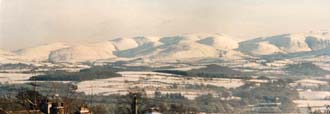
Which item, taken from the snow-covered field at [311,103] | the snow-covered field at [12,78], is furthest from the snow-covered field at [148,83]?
the snow-covered field at [311,103]

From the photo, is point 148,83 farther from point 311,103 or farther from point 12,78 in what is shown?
point 311,103

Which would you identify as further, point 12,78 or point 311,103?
point 12,78

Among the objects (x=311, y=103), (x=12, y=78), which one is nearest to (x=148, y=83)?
(x=12, y=78)

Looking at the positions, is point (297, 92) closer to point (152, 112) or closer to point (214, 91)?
point (214, 91)

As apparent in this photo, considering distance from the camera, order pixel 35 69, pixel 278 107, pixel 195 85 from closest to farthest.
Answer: pixel 278 107 → pixel 195 85 → pixel 35 69

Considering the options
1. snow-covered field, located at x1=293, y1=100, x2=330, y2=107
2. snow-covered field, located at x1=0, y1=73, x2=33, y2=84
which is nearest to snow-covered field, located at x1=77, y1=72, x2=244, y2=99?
snow-covered field, located at x1=0, y1=73, x2=33, y2=84

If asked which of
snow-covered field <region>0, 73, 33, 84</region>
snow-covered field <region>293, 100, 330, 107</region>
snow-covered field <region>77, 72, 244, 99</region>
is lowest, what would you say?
snow-covered field <region>293, 100, 330, 107</region>

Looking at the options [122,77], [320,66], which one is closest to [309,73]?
[320,66]

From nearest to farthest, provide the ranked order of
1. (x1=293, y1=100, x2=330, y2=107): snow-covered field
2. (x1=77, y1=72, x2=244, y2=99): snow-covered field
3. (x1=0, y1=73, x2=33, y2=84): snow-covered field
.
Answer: (x1=293, y1=100, x2=330, y2=107): snow-covered field → (x1=77, y1=72, x2=244, y2=99): snow-covered field → (x1=0, y1=73, x2=33, y2=84): snow-covered field

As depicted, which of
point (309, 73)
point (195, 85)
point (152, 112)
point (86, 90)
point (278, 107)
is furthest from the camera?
point (309, 73)

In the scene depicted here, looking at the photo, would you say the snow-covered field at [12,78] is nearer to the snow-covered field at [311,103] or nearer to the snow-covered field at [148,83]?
the snow-covered field at [148,83]

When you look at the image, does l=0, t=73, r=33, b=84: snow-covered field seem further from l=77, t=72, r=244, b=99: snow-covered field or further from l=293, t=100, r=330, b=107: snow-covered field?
l=293, t=100, r=330, b=107: snow-covered field
